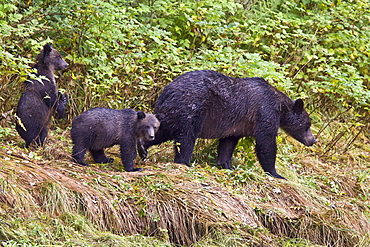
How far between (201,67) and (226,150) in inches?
57.2

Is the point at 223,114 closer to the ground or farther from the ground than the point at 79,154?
farther from the ground

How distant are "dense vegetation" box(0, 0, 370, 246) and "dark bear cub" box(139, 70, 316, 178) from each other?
0.37 metres

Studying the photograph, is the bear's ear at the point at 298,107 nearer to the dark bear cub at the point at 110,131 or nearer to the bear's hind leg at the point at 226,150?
the bear's hind leg at the point at 226,150

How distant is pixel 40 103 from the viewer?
7.86 metres

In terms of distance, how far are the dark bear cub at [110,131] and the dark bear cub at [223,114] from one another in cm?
52

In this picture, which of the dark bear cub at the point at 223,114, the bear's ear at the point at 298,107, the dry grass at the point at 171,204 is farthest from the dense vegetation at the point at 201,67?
the bear's ear at the point at 298,107

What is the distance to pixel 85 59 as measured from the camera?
9.18 meters

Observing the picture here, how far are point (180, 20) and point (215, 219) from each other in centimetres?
529

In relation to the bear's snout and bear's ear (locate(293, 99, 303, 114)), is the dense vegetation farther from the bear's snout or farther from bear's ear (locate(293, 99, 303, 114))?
bear's ear (locate(293, 99, 303, 114))

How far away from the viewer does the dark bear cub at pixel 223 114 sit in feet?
26.2

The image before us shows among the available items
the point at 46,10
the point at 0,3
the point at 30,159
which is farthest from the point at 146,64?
the point at 30,159

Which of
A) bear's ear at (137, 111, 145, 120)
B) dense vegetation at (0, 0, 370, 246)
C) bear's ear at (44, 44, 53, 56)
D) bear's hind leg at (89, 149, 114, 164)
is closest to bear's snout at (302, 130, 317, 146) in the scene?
dense vegetation at (0, 0, 370, 246)

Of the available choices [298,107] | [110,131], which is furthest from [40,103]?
[298,107]

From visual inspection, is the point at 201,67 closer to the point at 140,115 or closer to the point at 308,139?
the point at 308,139
